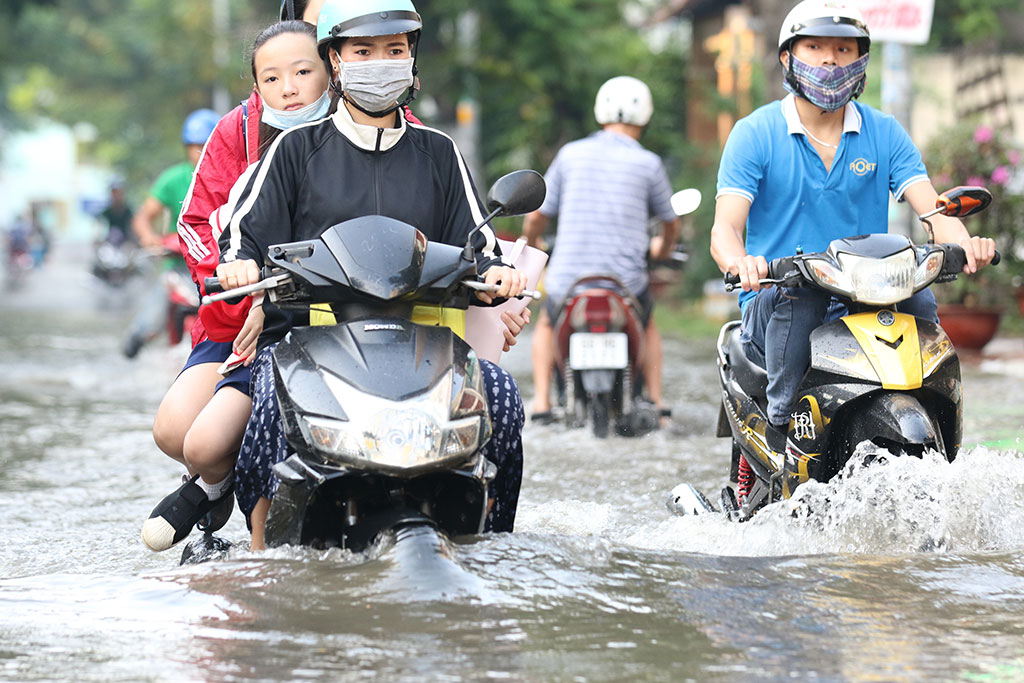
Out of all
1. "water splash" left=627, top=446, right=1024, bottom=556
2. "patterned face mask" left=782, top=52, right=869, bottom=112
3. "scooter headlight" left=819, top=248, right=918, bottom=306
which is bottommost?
"water splash" left=627, top=446, right=1024, bottom=556

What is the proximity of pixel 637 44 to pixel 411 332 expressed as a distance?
2457 cm

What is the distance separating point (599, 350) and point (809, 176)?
354cm

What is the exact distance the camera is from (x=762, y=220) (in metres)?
5.31

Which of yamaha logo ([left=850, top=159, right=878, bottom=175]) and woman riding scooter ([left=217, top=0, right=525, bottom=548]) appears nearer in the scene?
woman riding scooter ([left=217, top=0, right=525, bottom=548])

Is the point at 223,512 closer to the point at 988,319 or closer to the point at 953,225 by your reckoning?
the point at 953,225

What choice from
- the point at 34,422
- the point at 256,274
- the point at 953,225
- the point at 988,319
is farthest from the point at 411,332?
the point at 988,319

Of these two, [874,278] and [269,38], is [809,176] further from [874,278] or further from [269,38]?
[269,38]

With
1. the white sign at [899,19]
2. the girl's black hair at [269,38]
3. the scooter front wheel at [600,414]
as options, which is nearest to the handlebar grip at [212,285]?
the girl's black hair at [269,38]

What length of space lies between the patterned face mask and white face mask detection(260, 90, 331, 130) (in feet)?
5.06

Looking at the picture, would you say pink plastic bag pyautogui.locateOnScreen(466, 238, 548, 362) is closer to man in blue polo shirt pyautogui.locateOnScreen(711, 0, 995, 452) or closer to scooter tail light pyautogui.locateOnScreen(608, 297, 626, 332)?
man in blue polo shirt pyautogui.locateOnScreen(711, 0, 995, 452)

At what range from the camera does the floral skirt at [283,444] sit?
4.09 metres

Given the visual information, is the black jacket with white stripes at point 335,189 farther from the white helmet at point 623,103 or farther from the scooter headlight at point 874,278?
the white helmet at point 623,103

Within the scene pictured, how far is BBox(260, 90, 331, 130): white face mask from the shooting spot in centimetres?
478

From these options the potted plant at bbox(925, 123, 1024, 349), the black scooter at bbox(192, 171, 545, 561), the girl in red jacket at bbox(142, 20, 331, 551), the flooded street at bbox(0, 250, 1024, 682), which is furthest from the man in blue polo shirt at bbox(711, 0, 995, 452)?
the potted plant at bbox(925, 123, 1024, 349)
